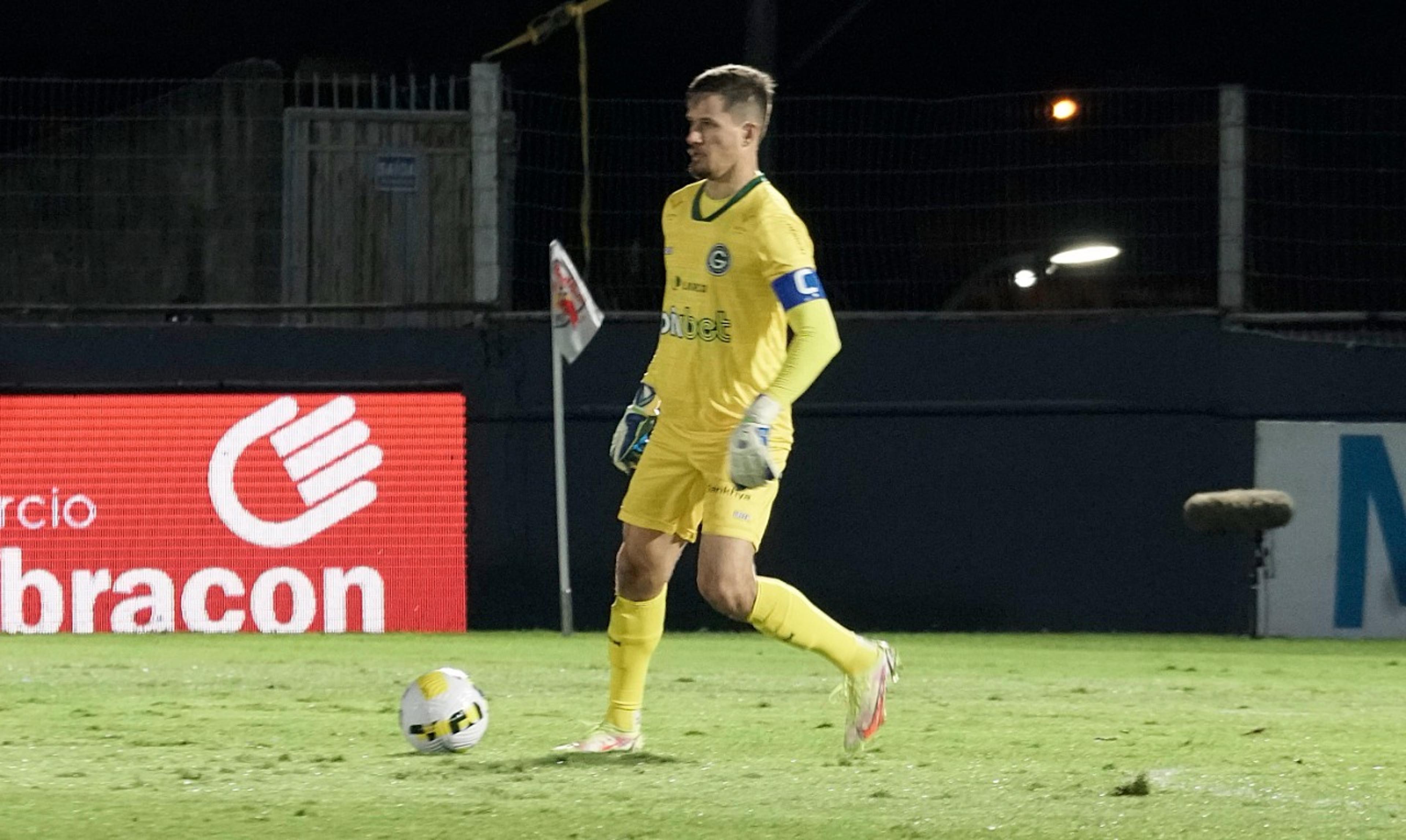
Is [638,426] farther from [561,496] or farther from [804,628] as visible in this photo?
[561,496]

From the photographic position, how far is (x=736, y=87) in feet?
21.1

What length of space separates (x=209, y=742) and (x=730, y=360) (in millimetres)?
2122

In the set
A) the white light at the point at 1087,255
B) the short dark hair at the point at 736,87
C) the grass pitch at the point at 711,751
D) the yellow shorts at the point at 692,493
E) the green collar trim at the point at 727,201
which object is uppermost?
the short dark hair at the point at 736,87

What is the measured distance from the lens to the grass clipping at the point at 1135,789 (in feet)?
19.0

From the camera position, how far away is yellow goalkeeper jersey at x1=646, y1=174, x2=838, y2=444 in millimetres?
6383

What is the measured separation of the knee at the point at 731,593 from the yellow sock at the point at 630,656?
270 millimetres

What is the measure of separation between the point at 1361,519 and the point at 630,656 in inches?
299

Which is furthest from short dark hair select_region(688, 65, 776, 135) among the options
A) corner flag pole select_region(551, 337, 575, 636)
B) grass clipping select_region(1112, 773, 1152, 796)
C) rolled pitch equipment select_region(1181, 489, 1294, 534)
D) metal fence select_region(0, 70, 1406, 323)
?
rolled pitch equipment select_region(1181, 489, 1294, 534)

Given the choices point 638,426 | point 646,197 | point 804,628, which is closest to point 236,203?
point 646,197

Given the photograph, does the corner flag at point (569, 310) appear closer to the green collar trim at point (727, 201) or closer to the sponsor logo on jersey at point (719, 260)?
the green collar trim at point (727, 201)

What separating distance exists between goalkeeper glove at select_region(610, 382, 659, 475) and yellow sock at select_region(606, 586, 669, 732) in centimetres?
45

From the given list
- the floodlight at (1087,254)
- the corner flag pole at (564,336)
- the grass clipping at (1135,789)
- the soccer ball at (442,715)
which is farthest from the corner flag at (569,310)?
the grass clipping at (1135,789)

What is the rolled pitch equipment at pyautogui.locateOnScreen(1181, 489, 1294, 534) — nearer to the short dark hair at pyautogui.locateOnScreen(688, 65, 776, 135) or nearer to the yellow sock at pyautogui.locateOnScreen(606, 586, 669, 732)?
the yellow sock at pyautogui.locateOnScreen(606, 586, 669, 732)

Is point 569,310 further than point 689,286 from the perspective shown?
Yes
